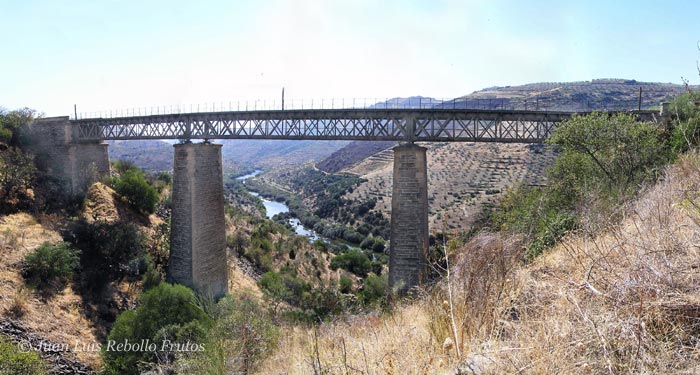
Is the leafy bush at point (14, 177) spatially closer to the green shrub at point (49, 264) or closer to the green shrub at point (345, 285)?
the green shrub at point (49, 264)

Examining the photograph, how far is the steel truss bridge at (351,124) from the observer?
45.9 feet

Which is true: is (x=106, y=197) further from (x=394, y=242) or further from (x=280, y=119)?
(x=394, y=242)

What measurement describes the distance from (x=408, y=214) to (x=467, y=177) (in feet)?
108

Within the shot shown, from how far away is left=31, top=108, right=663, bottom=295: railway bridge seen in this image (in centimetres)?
1341

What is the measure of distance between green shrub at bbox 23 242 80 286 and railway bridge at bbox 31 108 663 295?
11.8 feet

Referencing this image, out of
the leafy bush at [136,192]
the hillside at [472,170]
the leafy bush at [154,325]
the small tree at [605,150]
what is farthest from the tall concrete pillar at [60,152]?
the small tree at [605,150]

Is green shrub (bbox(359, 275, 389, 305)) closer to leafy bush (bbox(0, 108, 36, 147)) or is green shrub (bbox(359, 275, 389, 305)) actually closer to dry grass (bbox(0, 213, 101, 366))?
dry grass (bbox(0, 213, 101, 366))

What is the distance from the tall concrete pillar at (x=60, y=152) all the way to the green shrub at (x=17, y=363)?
12.8m

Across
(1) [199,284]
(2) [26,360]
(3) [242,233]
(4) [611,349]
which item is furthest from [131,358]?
(3) [242,233]

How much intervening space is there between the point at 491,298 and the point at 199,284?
1492 cm

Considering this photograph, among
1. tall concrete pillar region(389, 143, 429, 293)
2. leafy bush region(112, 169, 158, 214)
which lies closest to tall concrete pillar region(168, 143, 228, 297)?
leafy bush region(112, 169, 158, 214)

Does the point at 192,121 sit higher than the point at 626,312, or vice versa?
the point at 192,121

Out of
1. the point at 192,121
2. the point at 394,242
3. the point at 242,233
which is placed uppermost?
the point at 192,121

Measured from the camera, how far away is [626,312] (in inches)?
101
